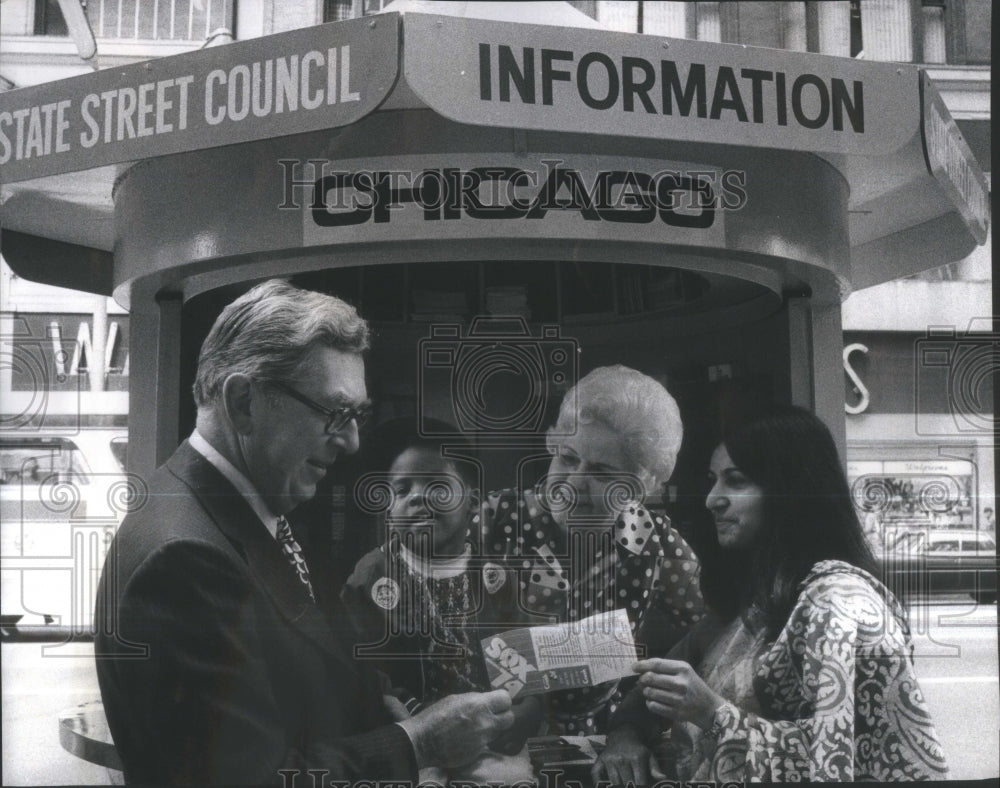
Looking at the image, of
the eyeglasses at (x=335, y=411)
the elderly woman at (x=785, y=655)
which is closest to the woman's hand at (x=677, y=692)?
the elderly woman at (x=785, y=655)

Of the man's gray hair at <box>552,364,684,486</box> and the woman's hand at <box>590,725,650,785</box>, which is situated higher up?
the man's gray hair at <box>552,364,684,486</box>

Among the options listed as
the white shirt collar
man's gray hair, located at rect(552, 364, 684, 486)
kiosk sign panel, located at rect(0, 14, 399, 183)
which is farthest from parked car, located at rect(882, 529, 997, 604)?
kiosk sign panel, located at rect(0, 14, 399, 183)

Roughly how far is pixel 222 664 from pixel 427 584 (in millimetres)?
557

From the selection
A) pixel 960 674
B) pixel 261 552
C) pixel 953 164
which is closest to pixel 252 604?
pixel 261 552

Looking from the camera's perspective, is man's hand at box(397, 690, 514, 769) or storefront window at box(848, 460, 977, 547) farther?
storefront window at box(848, 460, 977, 547)

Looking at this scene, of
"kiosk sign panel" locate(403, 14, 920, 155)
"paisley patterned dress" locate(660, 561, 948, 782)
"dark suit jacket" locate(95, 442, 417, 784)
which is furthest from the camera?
"paisley patterned dress" locate(660, 561, 948, 782)

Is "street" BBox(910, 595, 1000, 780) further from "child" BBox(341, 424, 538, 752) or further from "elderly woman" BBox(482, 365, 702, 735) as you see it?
"child" BBox(341, 424, 538, 752)

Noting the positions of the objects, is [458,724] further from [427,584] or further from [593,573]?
[593,573]

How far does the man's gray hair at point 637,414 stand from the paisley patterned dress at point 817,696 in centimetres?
46

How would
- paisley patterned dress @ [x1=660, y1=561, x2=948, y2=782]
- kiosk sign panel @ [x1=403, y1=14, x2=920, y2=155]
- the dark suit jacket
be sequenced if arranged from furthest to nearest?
paisley patterned dress @ [x1=660, y1=561, x2=948, y2=782] → the dark suit jacket → kiosk sign panel @ [x1=403, y1=14, x2=920, y2=155]

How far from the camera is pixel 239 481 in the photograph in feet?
9.91

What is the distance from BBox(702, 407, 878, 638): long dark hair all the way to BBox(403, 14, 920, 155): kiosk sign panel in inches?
30.1

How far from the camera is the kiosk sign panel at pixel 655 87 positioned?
268cm

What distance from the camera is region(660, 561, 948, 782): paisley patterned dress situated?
3.01 m
